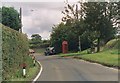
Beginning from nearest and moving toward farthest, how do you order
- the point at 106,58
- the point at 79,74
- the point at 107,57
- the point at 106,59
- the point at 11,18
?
the point at 79,74, the point at 106,59, the point at 106,58, the point at 107,57, the point at 11,18

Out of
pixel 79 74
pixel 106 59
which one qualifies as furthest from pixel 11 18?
Result: pixel 79 74

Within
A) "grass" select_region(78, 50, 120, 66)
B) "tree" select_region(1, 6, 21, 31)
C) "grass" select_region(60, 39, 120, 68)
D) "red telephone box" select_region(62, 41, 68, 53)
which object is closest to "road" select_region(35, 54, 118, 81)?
"grass" select_region(78, 50, 120, 66)

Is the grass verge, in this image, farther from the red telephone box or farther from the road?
the red telephone box

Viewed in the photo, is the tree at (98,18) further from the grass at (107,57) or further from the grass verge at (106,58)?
the grass verge at (106,58)

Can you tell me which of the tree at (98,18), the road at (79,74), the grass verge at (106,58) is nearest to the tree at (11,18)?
the grass verge at (106,58)

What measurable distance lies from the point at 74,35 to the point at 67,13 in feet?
25.0

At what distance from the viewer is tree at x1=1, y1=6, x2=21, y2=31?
4189cm

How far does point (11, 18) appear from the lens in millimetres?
43344

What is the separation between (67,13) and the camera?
77938 millimetres

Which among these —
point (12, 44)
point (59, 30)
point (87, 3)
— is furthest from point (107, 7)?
point (12, 44)

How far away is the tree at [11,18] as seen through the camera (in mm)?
41891

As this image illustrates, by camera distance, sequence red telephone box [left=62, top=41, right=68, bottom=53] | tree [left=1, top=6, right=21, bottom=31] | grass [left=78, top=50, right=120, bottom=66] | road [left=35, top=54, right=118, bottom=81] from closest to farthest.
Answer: road [left=35, top=54, right=118, bottom=81] < grass [left=78, top=50, right=120, bottom=66] < tree [left=1, top=6, right=21, bottom=31] < red telephone box [left=62, top=41, right=68, bottom=53]

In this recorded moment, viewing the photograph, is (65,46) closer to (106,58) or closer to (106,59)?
(106,58)

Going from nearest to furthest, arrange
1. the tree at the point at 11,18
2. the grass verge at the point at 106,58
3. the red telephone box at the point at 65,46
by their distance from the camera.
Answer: the grass verge at the point at 106,58 → the tree at the point at 11,18 → the red telephone box at the point at 65,46
